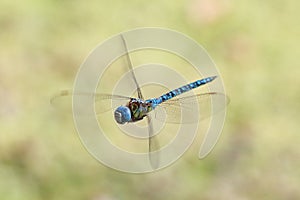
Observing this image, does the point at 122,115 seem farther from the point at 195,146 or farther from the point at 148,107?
the point at 195,146

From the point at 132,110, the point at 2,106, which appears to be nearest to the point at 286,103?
the point at 2,106

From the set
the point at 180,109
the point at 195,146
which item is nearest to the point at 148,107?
the point at 180,109

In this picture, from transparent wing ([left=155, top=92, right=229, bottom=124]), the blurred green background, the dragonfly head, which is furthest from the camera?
the blurred green background

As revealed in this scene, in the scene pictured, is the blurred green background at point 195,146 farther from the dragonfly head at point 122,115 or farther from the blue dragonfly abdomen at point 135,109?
the dragonfly head at point 122,115

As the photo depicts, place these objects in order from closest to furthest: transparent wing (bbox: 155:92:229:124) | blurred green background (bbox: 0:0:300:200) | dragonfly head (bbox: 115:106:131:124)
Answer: dragonfly head (bbox: 115:106:131:124) → transparent wing (bbox: 155:92:229:124) → blurred green background (bbox: 0:0:300:200)

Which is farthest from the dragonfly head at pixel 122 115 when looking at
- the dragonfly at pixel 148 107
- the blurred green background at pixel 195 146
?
the blurred green background at pixel 195 146

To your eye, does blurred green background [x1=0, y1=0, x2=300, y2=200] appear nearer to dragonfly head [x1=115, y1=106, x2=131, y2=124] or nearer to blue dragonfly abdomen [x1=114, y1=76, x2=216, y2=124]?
blue dragonfly abdomen [x1=114, y1=76, x2=216, y2=124]

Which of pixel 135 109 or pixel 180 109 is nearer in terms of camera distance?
pixel 135 109

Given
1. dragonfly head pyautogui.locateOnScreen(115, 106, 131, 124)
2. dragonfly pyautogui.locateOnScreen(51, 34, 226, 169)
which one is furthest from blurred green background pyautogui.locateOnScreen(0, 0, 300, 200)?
dragonfly head pyautogui.locateOnScreen(115, 106, 131, 124)
